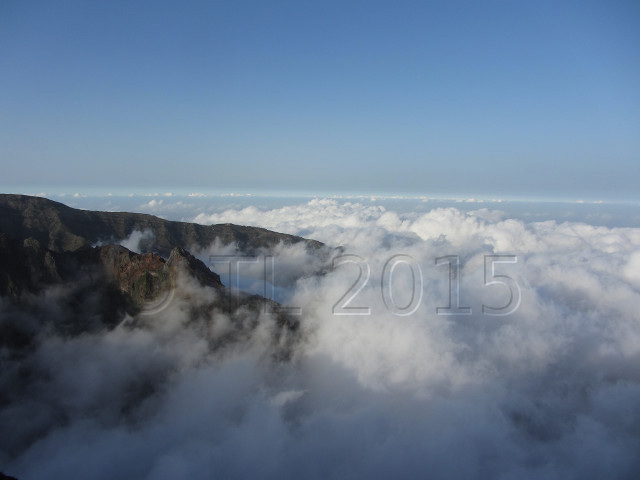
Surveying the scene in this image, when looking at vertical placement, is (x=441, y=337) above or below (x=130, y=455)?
above

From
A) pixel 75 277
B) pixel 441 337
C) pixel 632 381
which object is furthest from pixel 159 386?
pixel 632 381

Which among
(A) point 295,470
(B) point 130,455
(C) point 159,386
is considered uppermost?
(C) point 159,386

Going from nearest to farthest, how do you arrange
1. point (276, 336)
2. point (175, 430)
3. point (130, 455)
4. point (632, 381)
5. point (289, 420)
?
point (130, 455) < point (175, 430) < point (289, 420) < point (276, 336) < point (632, 381)

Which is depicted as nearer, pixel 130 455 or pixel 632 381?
pixel 130 455

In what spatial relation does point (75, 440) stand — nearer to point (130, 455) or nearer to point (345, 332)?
point (130, 455)

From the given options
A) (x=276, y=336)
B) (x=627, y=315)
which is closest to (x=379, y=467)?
(x=276, y=336)

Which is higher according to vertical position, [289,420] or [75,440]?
[75,440]

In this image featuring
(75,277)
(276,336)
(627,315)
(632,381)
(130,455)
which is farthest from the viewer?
(627,315)

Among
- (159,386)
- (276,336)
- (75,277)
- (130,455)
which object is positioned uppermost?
(75,277)

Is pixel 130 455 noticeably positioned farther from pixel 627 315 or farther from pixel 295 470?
pixel 627 315
